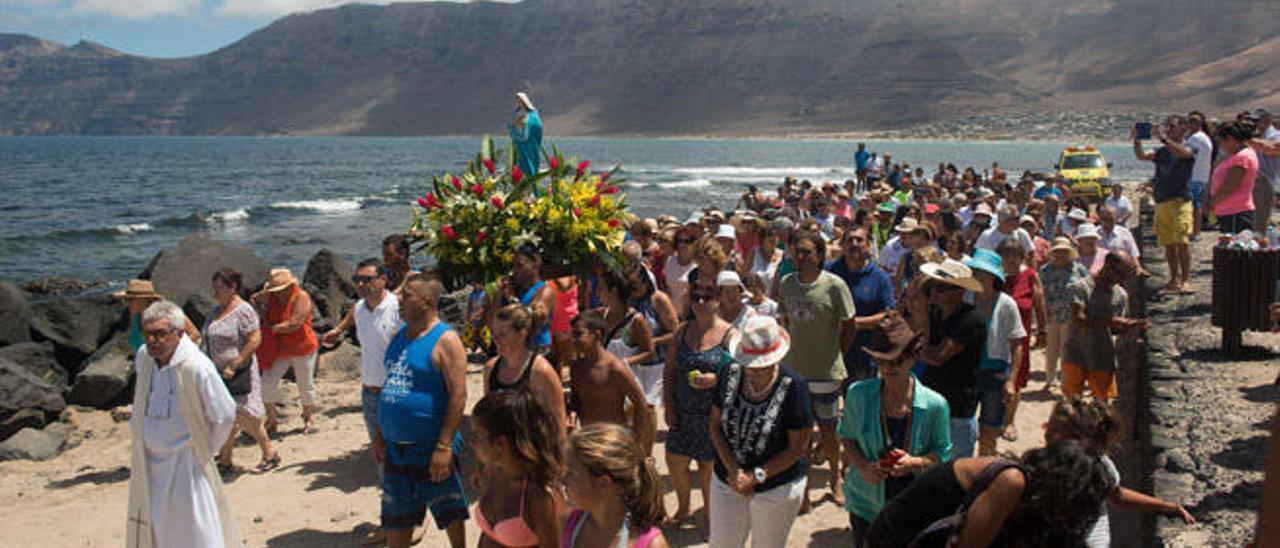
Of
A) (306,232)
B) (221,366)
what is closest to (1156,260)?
(221,366)

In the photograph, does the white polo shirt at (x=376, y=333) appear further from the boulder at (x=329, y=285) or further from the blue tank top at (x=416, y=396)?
the boulder at (x=329, y=285)

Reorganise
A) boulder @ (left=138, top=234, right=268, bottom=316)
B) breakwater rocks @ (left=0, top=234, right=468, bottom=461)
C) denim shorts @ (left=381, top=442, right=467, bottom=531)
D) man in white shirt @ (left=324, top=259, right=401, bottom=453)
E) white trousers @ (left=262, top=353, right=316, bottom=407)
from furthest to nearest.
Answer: boulder @ (left=138, top=234, right=268, bottom=316)
breakwater rocks @ (left=0, top=234, right=468, bottom=461)
white trousers @ (left=262, top=353, right=316, bottom=407)
man in white shirt @ (left=324, top=259, right=401, bottom=453)
denim shorts @ (left=381, top=442, right=467, bottom=531)

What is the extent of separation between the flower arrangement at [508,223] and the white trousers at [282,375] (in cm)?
224

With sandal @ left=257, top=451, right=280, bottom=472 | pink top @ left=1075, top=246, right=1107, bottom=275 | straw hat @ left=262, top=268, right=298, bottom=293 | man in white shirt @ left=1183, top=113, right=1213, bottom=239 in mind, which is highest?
man in white shirt @ left=1183, top=113, right=1213, bottom=239

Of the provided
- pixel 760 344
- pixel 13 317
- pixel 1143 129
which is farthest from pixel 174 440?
pixel 13 317

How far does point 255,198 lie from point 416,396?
57.4 meters

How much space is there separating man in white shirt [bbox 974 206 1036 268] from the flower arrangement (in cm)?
498

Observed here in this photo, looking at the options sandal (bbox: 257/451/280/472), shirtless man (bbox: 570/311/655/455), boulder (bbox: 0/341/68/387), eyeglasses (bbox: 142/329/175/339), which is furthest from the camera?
boulder (bbox: 0/341/68/387)

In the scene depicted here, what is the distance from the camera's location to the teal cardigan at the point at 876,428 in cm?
459

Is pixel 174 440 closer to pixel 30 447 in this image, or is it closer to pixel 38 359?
pixel 30 447

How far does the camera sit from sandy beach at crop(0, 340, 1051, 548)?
7211 millimetres

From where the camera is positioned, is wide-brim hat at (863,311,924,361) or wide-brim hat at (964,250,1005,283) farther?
wide-brim hat at (964,250,1005,283)

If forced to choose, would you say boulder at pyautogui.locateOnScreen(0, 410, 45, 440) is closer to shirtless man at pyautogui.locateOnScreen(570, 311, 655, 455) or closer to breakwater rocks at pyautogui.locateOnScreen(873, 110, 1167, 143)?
shirtless man at pyautogui.locateOnScreen(570, 311, 655, 455)

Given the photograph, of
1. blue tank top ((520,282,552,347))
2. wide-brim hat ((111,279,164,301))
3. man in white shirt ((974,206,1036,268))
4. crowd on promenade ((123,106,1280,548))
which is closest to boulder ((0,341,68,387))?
crowd on promenade ((123,106,1280,548))
